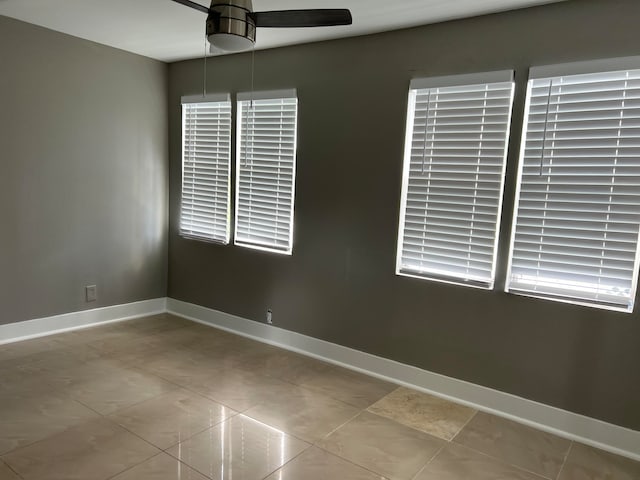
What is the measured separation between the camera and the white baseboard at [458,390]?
2.54 metres


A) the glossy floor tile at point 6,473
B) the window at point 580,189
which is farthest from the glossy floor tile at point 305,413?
the window at point 580,189

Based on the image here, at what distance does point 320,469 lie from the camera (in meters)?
2.23

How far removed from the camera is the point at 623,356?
8.11 feet

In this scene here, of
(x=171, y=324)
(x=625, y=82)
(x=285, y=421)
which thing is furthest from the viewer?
(x=171, y=324)

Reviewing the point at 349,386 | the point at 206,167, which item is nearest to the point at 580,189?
the point at 349,386

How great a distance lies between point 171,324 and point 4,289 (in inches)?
53.0

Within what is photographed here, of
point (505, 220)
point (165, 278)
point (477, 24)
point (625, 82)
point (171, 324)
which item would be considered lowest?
point (171, 324)

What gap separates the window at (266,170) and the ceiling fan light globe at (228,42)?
5.44 feet

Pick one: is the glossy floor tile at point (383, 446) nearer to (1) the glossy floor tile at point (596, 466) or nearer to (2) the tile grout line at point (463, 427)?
(2) the tile grout line at point (463, 427)

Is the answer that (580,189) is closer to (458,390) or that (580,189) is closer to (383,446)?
(458,390)

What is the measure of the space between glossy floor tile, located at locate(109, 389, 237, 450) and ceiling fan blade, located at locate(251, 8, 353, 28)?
2070mm

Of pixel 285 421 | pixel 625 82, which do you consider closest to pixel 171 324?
pixel 285 421

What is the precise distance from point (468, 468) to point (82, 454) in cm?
189

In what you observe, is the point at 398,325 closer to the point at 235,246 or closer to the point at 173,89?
the point at 235,246
